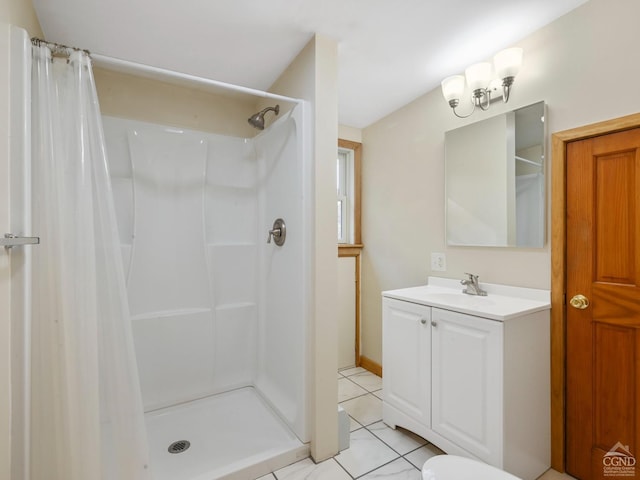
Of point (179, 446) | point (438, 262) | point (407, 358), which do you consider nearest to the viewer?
point (179, 446)

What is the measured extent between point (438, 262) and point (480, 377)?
865mm

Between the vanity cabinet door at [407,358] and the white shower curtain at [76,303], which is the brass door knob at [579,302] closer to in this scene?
the vanity cabinet door at [407,358]

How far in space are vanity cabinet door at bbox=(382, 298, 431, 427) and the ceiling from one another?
1.47 meters

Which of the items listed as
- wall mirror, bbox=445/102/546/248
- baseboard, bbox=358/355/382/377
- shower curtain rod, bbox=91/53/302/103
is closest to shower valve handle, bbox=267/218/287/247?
shower curtain rod, bbox=91/53/302/103

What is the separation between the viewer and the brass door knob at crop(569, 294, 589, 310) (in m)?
1.48

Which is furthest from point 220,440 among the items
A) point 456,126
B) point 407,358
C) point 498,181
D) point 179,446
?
point 456,126

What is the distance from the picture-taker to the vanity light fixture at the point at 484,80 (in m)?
1.62

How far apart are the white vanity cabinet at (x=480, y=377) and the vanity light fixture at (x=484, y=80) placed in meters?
1.17

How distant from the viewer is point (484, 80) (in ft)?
5.82

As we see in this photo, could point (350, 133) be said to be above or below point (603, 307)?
above

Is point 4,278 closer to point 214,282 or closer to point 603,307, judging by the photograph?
point 214,282

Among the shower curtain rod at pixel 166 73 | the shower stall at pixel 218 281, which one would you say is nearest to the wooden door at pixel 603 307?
the shower stall at pixel 218 281

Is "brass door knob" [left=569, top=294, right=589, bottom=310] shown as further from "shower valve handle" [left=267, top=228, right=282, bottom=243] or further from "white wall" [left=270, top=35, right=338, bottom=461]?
"shower valve handle" [left=267, top=228, right=282, bottom=243]

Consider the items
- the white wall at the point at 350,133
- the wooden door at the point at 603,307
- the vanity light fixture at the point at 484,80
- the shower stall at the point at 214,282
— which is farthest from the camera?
the white wall at the point at 350,133
